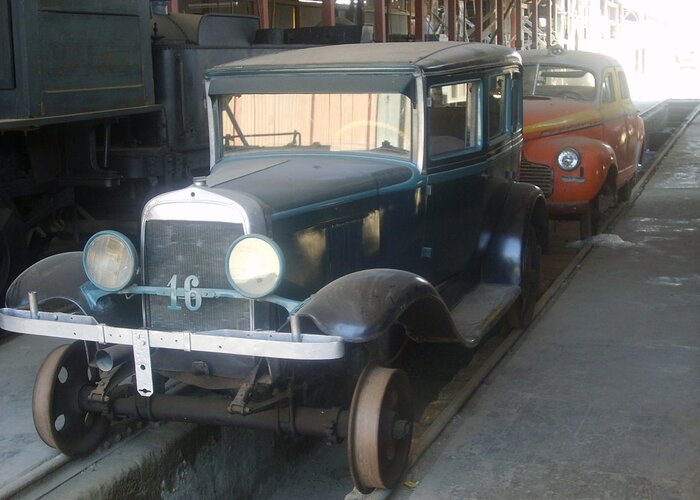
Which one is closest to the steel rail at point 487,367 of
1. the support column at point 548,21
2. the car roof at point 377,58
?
the car roof at point 377,58

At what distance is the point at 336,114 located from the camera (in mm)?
4605

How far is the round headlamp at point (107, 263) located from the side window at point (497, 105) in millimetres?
2583

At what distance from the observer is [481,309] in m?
5.00

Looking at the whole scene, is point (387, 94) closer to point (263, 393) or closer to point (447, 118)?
point (447, 118)

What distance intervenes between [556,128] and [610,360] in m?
3.84

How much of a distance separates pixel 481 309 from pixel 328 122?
137 cm

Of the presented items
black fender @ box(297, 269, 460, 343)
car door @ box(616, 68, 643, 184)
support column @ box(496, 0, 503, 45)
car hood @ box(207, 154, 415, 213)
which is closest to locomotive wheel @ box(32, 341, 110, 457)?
car hood @ box(207, 154, 415, 213)

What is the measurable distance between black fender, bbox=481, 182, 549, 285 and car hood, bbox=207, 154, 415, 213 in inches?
49.0

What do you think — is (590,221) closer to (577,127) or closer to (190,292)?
(577,127)

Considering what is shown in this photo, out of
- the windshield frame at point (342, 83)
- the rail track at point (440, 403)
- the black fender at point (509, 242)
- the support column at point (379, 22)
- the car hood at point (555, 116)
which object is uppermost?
the support column at point (379, 22)

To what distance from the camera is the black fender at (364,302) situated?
3320mm

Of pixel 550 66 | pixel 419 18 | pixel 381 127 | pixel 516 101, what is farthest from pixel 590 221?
pixel 419 18

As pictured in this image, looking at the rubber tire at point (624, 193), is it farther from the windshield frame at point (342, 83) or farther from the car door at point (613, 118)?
the windshield frame at point (342, 83)

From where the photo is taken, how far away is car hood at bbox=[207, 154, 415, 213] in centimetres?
388
